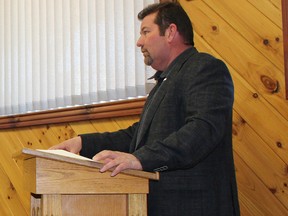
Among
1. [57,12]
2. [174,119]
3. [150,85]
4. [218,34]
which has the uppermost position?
[57,12]

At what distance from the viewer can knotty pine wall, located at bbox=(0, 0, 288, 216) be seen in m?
2.09

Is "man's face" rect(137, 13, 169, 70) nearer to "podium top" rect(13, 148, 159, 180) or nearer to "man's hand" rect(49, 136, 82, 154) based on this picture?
"man's hand" rect(49, 136, 82, 154)

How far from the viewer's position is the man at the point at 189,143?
1521 millimetres

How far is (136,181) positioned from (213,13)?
1161 millimetres

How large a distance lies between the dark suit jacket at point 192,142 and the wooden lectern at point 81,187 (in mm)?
94

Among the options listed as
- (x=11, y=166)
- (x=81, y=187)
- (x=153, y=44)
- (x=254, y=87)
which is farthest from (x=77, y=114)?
(x=81, y=187)

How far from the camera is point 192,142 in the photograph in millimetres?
1544

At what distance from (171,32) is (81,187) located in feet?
2.90

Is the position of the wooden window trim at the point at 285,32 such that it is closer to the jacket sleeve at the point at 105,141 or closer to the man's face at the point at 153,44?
the man's face at the point at 153,44

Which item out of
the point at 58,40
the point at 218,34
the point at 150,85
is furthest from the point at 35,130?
the point at 218,34

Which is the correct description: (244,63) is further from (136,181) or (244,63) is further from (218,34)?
(136,181)

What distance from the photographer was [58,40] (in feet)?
9.78

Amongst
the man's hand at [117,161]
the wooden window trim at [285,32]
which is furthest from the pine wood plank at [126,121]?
the man's hand at [117,161]

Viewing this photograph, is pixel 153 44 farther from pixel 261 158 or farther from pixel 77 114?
pixel 77 114
